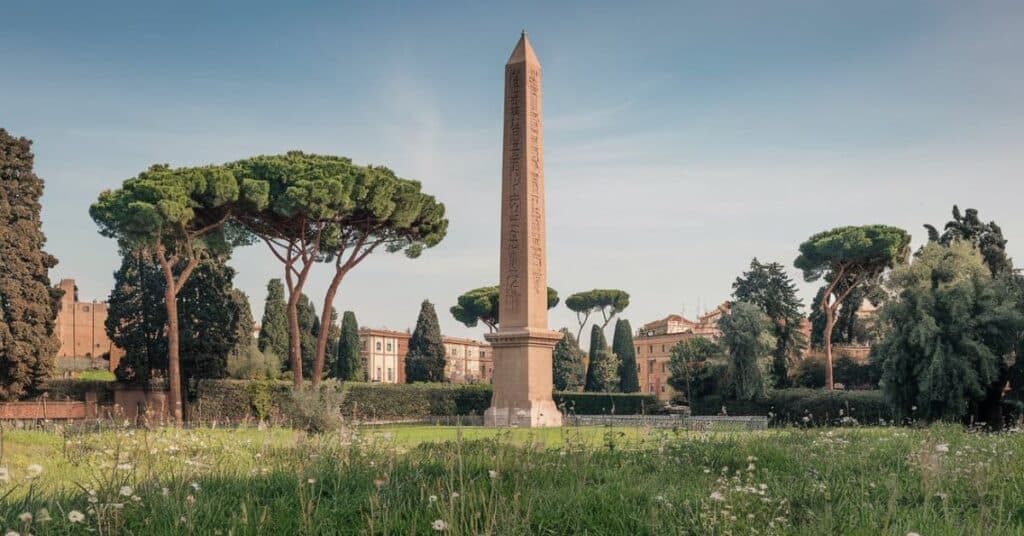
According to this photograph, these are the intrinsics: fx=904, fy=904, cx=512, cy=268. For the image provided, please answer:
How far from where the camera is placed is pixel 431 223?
32875mm

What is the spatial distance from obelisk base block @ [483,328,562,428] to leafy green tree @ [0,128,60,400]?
1543 cm

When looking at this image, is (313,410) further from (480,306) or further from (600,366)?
(480,306)

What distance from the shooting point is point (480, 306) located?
59.3 metres

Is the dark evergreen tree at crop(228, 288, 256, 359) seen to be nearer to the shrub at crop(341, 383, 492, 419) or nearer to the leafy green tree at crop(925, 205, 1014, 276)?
the shrub at crop(341, 383, 492, 419)

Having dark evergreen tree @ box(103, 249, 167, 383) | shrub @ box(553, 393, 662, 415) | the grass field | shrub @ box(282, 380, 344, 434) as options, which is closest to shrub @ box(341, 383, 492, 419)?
shrub @ box(553, 393, 662, 415)

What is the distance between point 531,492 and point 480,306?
5422 centimetres

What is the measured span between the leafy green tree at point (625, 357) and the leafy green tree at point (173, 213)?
29078 millimetres

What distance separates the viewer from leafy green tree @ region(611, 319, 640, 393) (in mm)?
53312

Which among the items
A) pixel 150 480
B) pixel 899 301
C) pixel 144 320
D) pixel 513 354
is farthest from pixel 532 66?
pixel 144 320

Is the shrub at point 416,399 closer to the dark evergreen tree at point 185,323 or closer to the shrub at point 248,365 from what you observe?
the shrub at point 248,365

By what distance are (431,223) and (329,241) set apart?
3757 mm

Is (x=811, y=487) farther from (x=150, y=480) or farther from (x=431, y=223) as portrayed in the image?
(x=431, y=223)

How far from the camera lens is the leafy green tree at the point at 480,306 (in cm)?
5791

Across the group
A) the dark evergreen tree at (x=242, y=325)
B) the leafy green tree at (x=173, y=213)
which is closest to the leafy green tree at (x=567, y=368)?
the dark evergreen tree at (x=242, y=325)
